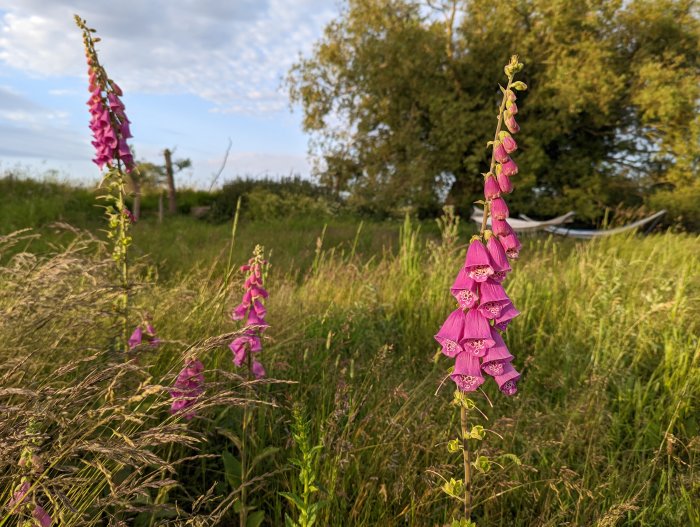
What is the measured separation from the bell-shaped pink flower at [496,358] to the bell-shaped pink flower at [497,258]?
5.9 inches

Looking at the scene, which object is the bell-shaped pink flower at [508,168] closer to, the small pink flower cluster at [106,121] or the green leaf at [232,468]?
the green leaf at [232,468]

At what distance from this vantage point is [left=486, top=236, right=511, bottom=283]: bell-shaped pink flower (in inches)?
51.4

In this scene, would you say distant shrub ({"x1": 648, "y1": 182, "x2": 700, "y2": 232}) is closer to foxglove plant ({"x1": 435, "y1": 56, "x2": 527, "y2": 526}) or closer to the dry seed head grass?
foxglove plant ({"x1": 435, "y1": 56, "x2": 527, "y2": 526})

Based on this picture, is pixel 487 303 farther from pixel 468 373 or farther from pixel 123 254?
pixel 123 254

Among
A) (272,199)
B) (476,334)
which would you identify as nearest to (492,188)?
(476,334)

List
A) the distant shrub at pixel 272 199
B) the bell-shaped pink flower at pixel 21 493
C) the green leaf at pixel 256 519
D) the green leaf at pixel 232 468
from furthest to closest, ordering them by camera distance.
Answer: the distant shrub at pixel 272 199 → the green leaf at pixel 232 468 → the green leaf at pixel 256 519 → the bell-shaped pink flower at pixel 21 493

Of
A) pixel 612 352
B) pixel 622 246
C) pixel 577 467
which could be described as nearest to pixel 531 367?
pixel 612 352

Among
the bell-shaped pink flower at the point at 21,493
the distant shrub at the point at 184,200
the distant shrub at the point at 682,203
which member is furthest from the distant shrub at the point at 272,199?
the bell-shaped pink flower at the point at 21,493

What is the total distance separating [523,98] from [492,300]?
1621 centimetres

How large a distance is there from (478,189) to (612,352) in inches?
532

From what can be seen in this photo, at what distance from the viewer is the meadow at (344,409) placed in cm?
159

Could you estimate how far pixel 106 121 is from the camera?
102 inches

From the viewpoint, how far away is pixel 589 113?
15.0 meters

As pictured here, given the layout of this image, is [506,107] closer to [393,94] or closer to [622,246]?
[622,246]
